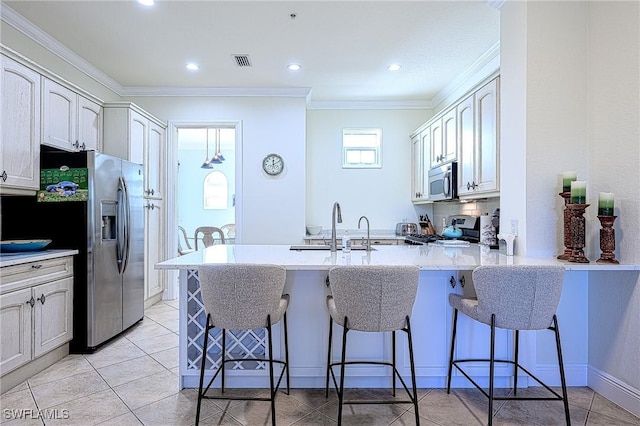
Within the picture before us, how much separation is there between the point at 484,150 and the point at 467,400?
6.44ft

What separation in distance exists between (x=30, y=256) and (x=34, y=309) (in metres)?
0.37

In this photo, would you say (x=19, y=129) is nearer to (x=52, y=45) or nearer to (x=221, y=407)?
(x=52, y=45)

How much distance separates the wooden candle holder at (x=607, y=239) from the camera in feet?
7.32

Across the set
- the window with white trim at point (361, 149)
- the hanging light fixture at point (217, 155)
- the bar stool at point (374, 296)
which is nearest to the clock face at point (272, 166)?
the window with white trim at point (361, 149)

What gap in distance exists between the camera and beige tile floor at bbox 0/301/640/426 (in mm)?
2104

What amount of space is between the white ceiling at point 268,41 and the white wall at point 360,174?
0.70 meters

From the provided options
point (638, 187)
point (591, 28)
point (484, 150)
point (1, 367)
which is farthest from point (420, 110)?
point (1, 367)

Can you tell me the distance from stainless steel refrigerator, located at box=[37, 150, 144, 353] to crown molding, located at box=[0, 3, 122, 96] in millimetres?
1045

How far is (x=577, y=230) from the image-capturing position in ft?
7.46

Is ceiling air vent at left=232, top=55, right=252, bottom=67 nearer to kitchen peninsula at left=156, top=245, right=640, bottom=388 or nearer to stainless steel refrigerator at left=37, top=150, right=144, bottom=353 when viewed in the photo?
stainless steel refrigerator at left=37, top=150, right=144, bottom=353

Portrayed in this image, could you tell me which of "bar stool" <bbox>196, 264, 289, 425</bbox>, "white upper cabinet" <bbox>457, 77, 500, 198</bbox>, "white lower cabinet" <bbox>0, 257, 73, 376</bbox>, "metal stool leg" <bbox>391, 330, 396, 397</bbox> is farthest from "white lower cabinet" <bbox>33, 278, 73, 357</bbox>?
"white upper cabinet" <bbox>457, 77, 500, 198</bbox>

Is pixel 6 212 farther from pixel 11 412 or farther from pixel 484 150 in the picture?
pixel 484 150

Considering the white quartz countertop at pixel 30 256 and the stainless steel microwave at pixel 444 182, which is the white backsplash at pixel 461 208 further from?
the white quartz countertop at pixel 30 256

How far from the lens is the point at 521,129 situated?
2.56m
